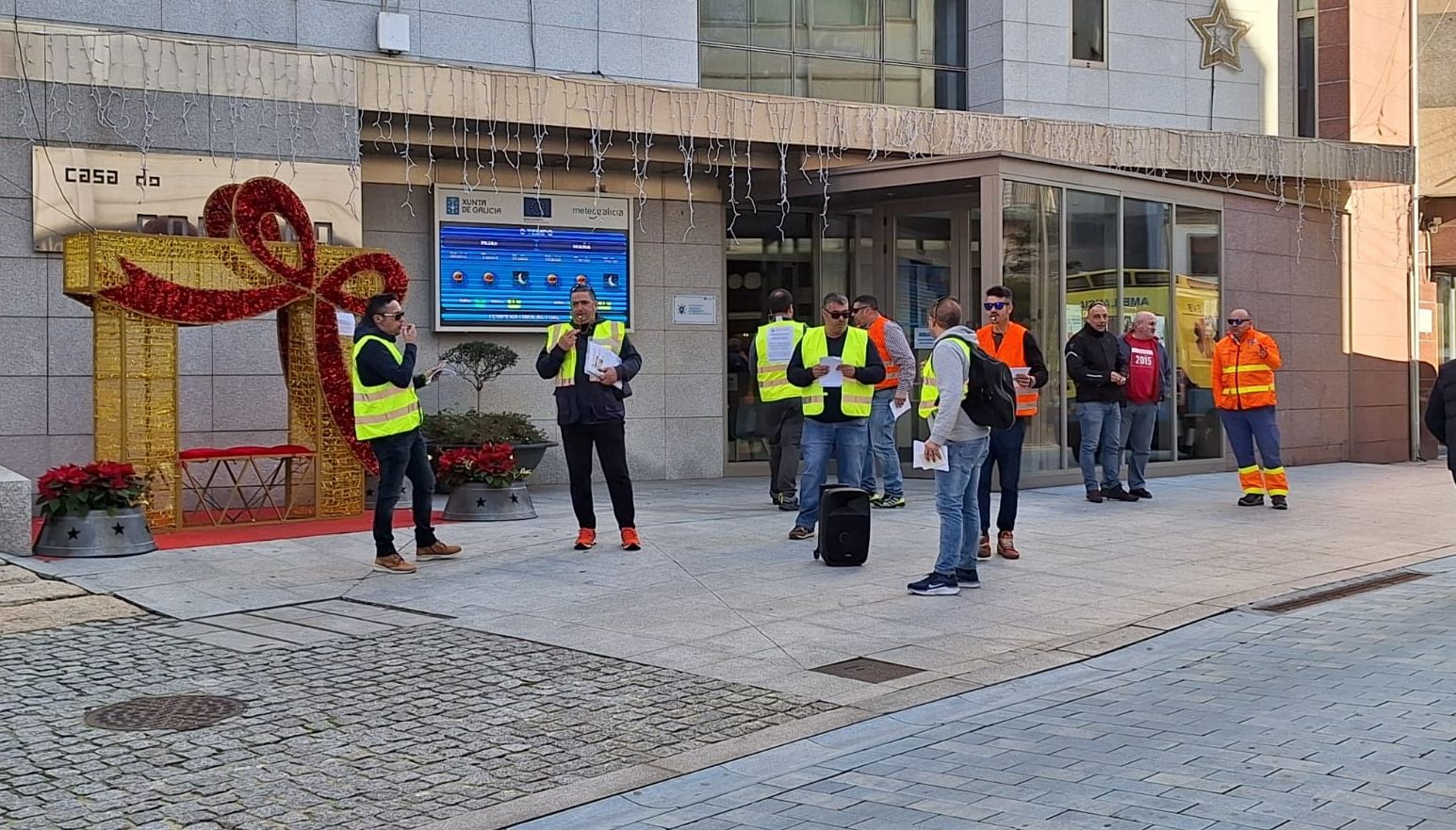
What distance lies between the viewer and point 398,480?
10.1 metres

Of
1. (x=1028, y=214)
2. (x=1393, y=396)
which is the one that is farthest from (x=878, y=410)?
(x=1393, y=396)

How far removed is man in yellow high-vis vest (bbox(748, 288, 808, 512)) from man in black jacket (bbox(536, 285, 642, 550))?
1.83m

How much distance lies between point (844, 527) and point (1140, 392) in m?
5.86

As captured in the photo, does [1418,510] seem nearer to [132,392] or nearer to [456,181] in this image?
[456,181]

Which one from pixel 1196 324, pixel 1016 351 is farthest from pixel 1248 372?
pixel 1016 351

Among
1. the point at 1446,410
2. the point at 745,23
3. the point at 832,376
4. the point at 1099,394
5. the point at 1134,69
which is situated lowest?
the point at 1446,410

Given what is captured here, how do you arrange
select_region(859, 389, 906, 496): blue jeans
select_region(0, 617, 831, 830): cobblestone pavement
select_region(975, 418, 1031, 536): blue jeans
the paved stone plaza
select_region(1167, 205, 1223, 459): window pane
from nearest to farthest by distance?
select_region(0, 617, 831, 830): cobblestone pavement < the paved stone plaza < select_region(975, 418, 1031, 536): blue jeans < select_region(859, 389, 906, 496): blue jeans < select_region(1167, 205, 1223, 459): window pane

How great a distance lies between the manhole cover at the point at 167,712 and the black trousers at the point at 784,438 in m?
6.84

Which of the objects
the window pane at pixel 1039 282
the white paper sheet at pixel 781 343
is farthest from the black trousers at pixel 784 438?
the window pane at pixel 1039 282

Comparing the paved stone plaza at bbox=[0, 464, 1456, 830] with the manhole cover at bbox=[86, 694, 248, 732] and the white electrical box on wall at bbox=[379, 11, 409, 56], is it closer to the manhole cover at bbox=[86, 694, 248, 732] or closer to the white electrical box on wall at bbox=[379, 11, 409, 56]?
the manhole cover at bbox=[86, 694, 248, 732]

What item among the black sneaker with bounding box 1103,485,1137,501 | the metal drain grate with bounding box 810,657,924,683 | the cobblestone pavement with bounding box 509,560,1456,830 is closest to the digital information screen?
the black sneaker with bounding box 1103,485,1137,501

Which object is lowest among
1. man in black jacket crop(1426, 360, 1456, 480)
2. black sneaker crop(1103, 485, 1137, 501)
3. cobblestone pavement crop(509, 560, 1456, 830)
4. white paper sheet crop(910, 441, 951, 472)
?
cobblestone pavement crop(509, 560, 1456, 830)

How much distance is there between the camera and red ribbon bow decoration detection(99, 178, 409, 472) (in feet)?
37.8

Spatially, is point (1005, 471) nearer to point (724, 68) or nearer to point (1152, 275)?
point (1152, 275)
